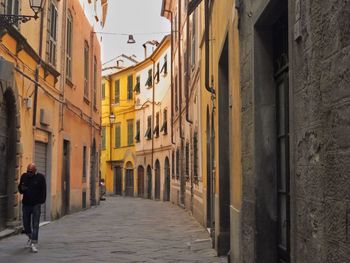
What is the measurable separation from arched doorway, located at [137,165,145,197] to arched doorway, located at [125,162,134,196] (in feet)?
4.47

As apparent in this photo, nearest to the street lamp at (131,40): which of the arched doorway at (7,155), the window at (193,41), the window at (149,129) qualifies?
the window at (149,129)

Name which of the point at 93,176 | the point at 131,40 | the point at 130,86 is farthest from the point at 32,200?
the point at 130,86

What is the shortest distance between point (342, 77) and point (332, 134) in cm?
32

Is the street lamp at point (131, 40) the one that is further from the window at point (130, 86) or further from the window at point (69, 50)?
the window at point (130, 86)

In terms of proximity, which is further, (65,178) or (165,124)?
(165,124)

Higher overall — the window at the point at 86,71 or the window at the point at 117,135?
the window at the point at 86,71

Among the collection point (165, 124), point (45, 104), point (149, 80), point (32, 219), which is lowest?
point (32, 219)

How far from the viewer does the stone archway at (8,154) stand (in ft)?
37.6

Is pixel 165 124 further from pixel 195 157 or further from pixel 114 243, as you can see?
pixel 114 243

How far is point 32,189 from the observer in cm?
978

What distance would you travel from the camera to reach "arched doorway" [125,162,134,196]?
4173cm

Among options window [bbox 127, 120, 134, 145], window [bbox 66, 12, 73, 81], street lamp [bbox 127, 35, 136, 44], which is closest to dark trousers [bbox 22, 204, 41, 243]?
window [bbox 66, 12, 73, 81]

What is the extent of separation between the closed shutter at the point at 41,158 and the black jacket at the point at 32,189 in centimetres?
465

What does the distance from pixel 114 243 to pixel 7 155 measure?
9.64 ft
